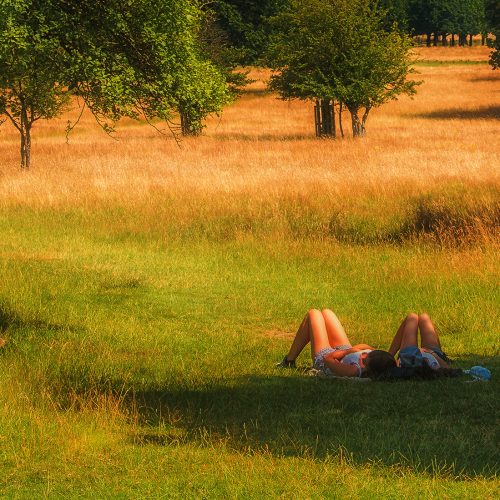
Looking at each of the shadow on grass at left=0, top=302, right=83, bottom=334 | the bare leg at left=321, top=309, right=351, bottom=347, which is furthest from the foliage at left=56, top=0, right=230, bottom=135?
the bare leg at left=321, top=309, right=351, bottom=347

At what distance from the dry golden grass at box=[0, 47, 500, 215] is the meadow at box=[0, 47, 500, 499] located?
0.20 metres

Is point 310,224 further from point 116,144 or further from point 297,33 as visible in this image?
point 297,33

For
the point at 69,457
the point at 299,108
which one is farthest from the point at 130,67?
the point at 299,108

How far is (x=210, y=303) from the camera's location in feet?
48.2

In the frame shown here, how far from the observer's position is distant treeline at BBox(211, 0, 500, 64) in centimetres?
8025

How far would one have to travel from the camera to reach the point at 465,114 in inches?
2660

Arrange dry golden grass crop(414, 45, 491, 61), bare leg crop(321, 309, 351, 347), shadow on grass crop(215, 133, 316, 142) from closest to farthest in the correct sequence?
bare leg crop(321, 309, 351, 347), shadow on grass crop(215, 133, 316, 142), dry golden grass crop(414, 45, 491, 61)

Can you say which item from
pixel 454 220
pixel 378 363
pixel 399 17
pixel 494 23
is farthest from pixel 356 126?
pixel 399 17

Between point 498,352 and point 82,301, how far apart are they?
20.9 ft

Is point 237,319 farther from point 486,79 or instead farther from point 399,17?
point 399,17

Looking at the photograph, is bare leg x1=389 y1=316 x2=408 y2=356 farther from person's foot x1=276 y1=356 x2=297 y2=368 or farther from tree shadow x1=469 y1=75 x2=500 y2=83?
tree shadow x1=469 y1=75 x2=500 y2=83

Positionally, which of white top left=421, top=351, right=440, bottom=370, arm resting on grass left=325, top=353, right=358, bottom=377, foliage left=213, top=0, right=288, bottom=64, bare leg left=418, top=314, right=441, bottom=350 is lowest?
arm resting on grass left=325, top=353, right=358, bottom=377

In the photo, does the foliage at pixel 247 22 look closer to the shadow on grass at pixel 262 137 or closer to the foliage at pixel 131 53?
the shadow on grass at pixel 262 137

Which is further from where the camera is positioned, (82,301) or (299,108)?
(299,108)
